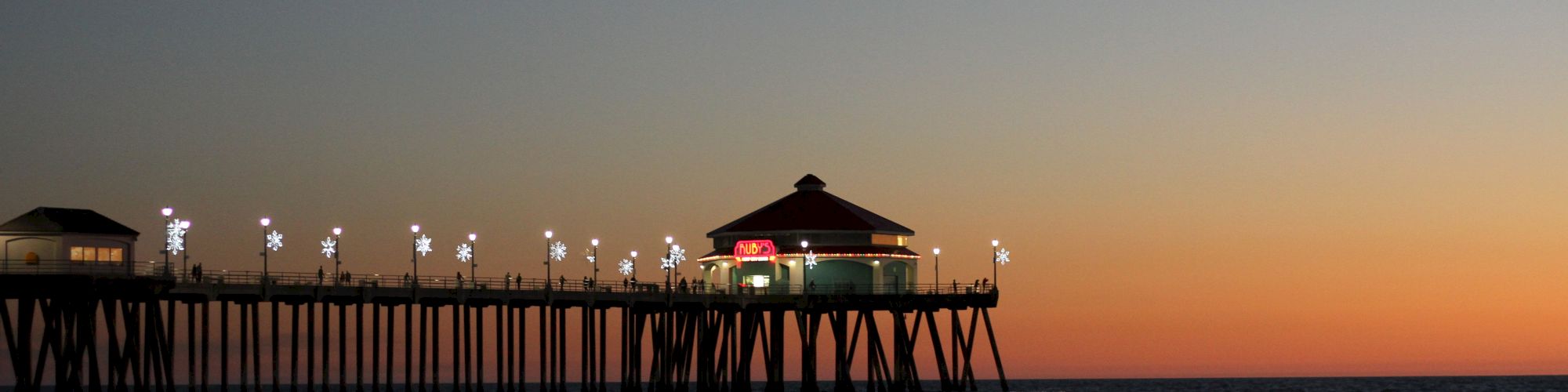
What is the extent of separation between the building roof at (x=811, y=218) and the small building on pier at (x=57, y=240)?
4136 cm

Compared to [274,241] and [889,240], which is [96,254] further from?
[889,240]

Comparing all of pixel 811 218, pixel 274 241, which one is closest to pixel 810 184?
pixel 811 218

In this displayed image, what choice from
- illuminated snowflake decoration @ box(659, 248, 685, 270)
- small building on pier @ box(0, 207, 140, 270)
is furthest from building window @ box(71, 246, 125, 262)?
illuminated snowflake decoration @ box(659, 248, 685, 270)

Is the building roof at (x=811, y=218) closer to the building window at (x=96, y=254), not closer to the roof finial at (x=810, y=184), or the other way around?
the roof finial at (x=810, y=184)

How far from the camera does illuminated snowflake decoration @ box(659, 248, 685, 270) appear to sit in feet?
369

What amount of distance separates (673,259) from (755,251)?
4.41 m

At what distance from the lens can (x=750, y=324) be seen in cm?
11481

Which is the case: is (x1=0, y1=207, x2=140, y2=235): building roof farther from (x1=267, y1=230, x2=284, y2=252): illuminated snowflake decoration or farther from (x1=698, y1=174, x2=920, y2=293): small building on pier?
(x1=698, y1=174, x2=920, y2=293): small building on pier

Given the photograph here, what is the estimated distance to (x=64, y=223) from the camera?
81938 mm

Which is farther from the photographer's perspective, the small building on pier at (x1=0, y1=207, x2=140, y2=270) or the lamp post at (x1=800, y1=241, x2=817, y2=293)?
the lamp post at (x1=800, y1=241, x2=817, y2=293)

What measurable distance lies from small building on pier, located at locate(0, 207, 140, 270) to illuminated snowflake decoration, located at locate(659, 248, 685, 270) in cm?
3473

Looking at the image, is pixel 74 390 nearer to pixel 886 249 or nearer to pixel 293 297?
pixel 293 297

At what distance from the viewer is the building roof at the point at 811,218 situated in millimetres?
116000

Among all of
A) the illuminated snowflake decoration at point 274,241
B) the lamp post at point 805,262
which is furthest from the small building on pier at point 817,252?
the illuminated snowflake decoration at point 274,241
